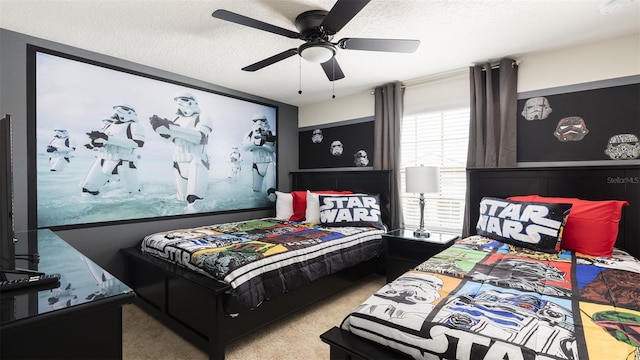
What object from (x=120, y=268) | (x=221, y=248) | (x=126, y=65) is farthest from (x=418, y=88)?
(x=120, y=268)

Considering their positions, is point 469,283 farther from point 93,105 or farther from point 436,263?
point 93,105

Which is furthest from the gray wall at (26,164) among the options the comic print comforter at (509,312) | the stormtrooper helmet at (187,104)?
the comic print comforter at (509,312)

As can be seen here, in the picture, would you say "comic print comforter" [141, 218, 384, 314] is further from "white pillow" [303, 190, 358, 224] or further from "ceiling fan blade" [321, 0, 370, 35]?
"ceiling fan blade" [321, 0, 370, 35]

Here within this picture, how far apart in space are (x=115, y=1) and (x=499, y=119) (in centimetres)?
339

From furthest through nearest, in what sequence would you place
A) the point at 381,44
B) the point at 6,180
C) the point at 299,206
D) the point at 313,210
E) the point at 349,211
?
the point at 299,206, the point at 313,210, the point at 349,211, the point at 381,44, the point at 6,180

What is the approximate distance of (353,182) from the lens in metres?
3.99

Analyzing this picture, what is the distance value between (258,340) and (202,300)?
0.56 m

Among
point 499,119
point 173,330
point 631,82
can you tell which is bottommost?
point 173,330

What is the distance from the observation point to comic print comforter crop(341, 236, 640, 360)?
998 mm

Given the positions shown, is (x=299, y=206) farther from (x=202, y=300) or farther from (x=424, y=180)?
(x=202, y=300)

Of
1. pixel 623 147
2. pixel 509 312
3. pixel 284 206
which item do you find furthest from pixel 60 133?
pixel 623 147

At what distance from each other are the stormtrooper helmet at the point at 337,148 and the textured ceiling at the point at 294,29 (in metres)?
1.27

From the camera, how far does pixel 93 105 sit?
9.00 feet

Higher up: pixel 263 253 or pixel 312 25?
pixel 312 25
